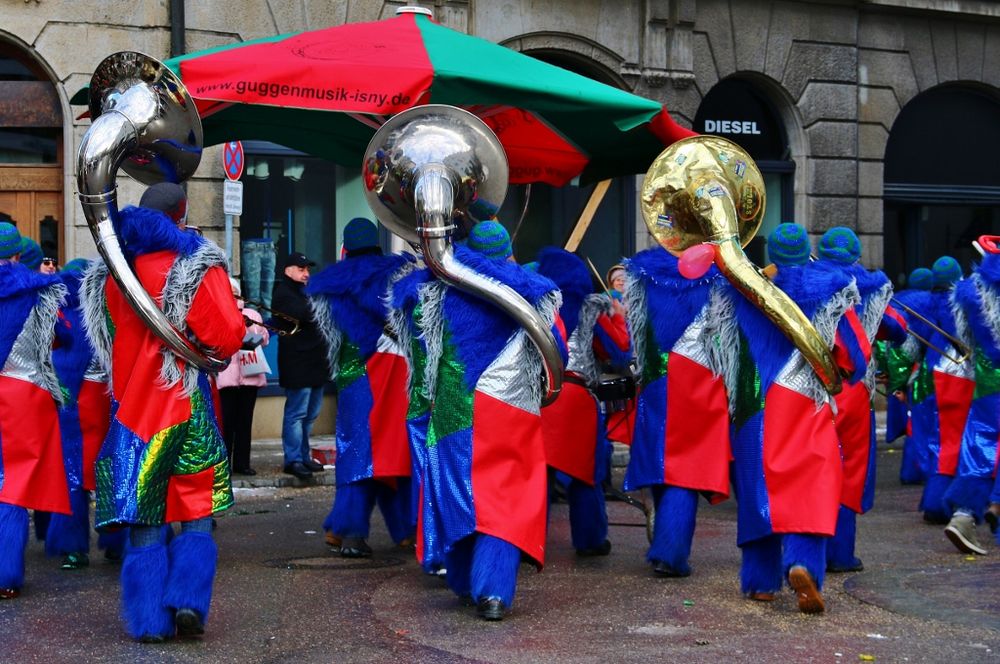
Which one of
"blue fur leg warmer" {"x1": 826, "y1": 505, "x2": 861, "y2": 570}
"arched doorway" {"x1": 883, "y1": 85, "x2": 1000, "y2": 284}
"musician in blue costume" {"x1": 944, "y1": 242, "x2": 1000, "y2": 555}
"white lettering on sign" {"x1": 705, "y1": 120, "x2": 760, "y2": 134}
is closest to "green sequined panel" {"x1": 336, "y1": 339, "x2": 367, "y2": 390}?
"blue fur leg warmer" {"x1": 826, "y1": 505, "x2": 861, "y2": 570}

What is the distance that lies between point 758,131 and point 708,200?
11.3 metres

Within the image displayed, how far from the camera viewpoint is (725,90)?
62.3 ft

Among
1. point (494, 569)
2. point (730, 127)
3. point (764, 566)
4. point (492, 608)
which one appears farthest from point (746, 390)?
point (730, 127)

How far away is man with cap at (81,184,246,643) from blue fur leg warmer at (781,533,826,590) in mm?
2640

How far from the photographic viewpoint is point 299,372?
43.6 ft

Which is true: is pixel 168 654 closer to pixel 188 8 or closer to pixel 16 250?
pixel 16 250

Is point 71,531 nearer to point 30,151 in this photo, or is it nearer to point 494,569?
point 494,569

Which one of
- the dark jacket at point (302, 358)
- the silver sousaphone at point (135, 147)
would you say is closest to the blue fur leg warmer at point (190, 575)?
the silver sousaphone at point (135, 147)

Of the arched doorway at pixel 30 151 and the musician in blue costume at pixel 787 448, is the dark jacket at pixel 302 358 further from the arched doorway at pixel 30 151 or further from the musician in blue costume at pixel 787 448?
the musician in blue costume at pixel 787 448

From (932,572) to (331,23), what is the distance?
31.0 feet

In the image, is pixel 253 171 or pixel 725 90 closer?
pixel 253 171

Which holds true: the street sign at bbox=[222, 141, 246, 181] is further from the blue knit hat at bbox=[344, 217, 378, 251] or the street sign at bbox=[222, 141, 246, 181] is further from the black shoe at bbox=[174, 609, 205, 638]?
the black shoe at bbox=[174, 609, 205, 638]

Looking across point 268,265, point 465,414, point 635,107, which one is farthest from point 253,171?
point 465,414

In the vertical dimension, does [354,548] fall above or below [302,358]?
below
